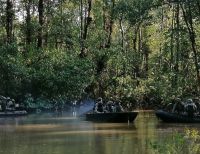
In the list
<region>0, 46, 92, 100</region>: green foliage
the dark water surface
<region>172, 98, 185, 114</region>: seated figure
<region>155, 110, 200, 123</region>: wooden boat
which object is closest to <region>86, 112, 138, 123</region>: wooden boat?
<region>155, 110, 200, 123</region>: wooden boat

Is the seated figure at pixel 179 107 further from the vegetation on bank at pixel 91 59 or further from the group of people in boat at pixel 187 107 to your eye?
the vegetation on bank at pixel 91 59

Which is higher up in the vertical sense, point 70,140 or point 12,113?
point 12,113

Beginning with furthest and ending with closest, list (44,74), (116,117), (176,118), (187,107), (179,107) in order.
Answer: (44,74) → (179,107) → (176,118) → (116,117) → (187,107)

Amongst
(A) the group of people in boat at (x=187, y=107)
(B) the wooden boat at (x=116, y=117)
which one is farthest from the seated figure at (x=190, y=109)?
(B) the wooden boat at (x=116, y=117)

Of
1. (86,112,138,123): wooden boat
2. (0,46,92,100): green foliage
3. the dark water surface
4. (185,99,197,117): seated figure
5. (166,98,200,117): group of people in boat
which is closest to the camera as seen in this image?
the dark water surface

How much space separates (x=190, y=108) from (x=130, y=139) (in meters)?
10.3

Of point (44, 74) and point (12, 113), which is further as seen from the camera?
point (44, 74)

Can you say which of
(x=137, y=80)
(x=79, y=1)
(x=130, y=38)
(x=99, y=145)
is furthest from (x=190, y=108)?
(x=130, y=38)

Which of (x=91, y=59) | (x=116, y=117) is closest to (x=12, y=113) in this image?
(x=116, y=117)

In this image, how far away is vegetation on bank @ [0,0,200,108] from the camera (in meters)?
37.8

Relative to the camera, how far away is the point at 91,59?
151 ft

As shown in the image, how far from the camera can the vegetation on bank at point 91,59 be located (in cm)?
3775

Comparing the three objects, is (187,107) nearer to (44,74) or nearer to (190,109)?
(190,109)

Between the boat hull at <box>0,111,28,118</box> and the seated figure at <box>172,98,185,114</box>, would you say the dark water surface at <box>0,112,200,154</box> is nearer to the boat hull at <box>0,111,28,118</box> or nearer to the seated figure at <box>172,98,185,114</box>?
the seated figure at <box>172,98,185,114</box>
